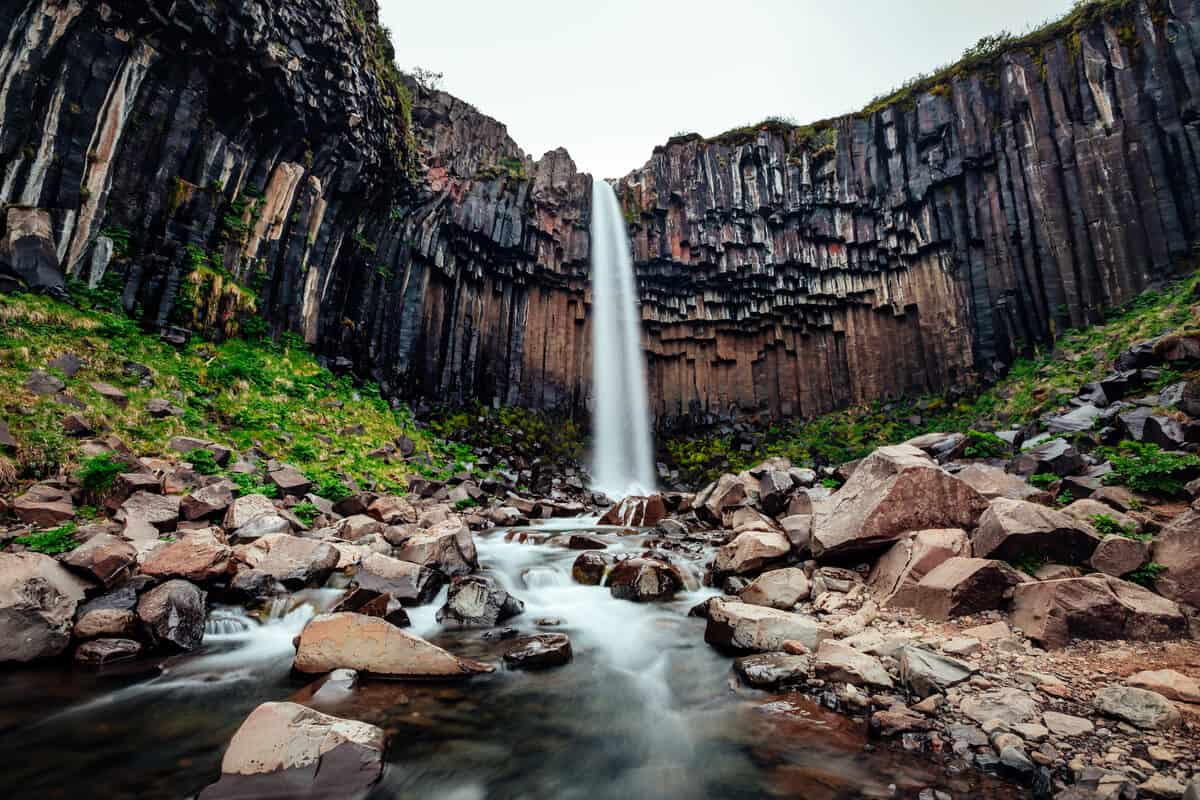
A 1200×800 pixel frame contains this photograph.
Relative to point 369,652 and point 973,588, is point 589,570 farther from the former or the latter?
point 973,588

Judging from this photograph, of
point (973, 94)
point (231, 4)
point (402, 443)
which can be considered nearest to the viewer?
point (231, 4)

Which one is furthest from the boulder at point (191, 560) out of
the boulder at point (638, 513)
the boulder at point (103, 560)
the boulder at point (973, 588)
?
the boulder at point (638, 513)

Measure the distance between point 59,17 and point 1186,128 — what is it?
1297 inches

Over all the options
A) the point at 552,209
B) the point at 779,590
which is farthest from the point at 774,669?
the point at 552,209

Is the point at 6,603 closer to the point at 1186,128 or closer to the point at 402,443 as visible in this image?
the point at 402,443

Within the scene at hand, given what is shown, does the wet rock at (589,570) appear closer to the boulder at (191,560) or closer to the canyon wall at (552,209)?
the boulder at (191,560)

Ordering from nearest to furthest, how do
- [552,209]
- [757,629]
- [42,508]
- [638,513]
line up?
[757,629] → [42,508] → [638,513] → [552,209]

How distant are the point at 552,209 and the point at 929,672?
85.5ft

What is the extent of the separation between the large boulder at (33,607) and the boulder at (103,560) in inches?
5.8

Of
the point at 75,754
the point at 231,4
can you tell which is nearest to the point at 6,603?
the point at 75,754

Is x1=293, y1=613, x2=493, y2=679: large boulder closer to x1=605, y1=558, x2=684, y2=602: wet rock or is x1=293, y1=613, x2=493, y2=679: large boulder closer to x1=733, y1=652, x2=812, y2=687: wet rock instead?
x1=733, y1=652, x2=812, y2=687: wet rock

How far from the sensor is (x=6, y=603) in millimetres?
4203

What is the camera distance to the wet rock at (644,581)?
700cm

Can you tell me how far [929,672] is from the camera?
3.59 metres
